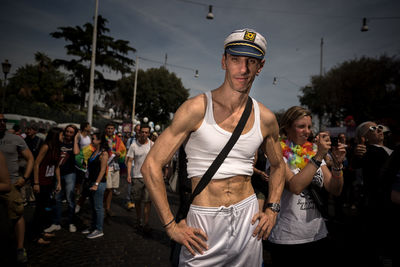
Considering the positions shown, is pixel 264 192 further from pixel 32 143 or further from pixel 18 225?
pixel 32 143

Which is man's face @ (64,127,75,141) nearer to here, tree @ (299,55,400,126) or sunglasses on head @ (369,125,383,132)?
sunglasses on head @ (369,125,383,132)

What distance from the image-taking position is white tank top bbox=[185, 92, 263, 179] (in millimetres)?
1556

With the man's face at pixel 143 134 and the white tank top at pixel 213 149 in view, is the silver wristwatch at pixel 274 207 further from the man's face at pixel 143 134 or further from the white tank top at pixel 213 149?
the man's face at pixel 143 134

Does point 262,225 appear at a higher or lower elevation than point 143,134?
lower

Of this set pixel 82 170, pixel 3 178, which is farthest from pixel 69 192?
pixel 3 178

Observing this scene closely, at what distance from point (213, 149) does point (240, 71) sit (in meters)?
0.58

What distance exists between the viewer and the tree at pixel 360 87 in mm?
22641

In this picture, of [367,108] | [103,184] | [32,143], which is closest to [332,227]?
[103,184]

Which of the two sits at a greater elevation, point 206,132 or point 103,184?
point 206,132

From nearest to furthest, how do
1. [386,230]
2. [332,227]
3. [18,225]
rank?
[386,230], [18,225], [332,227]

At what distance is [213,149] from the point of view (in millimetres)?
1561

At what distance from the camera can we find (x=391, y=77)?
2275 centimetres

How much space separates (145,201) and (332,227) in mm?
4676

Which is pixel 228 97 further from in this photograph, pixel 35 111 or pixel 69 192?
pixel 35 111
